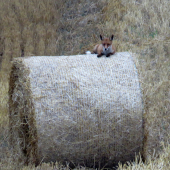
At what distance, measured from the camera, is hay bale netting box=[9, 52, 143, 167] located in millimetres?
4910

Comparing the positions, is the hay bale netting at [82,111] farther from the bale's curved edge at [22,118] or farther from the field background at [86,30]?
the field background at [86,30]

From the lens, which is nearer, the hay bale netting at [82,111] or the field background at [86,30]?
the hay bale netting at [82,111]

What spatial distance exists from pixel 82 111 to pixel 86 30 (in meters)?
6.88

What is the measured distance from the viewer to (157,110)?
756 centimetres

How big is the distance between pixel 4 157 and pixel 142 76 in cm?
322

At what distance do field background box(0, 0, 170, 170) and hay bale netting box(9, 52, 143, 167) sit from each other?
3000mm

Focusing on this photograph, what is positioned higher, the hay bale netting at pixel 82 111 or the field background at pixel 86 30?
the field background at pixel 86 30

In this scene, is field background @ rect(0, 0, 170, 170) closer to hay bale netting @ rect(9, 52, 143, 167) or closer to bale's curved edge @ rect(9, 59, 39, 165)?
bale's curved edge @ rect(9, 59, 39, 165)

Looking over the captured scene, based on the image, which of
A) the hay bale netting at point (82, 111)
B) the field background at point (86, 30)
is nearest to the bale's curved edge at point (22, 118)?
the hay bale netting at point (82, 111)

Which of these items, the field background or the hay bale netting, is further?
the field background

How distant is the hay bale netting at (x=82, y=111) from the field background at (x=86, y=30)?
3000mm

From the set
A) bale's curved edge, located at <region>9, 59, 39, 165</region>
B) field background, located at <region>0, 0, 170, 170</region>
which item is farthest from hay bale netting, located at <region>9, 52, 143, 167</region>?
field background, located at <region>0, 0, 170, 170</region>

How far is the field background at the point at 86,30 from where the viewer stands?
30.7 ft

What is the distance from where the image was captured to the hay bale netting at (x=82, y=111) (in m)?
4.91
